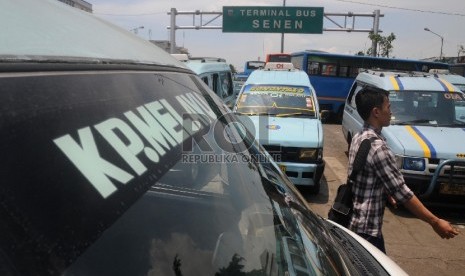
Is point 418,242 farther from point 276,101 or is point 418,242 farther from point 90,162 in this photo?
point 90,162

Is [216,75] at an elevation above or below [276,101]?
above

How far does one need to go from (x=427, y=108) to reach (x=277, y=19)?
17088mm

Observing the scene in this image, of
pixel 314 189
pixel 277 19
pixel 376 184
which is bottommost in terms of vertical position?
pixel 314 189

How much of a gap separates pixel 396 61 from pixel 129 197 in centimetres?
1936

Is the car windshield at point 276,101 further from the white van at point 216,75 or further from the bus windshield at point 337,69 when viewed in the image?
the bus windshield at point 337,69

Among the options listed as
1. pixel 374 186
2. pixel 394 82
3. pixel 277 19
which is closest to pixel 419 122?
pixel 394 82

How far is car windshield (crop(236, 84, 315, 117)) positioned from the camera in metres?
7.22

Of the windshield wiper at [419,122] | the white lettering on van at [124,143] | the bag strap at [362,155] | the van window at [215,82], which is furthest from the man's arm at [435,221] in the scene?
the van window at [215,82]

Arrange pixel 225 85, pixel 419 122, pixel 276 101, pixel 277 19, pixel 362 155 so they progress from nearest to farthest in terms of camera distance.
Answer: pixel 362 155, pixel 419 122, pixel 276 101, pixel 225 85, pixel 277 19

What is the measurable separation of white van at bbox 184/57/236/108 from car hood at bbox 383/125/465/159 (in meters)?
3.47

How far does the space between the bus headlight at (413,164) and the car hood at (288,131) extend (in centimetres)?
114

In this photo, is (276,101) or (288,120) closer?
(288,120)

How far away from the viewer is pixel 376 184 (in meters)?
2.95

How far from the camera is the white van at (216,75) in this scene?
28.6ft
